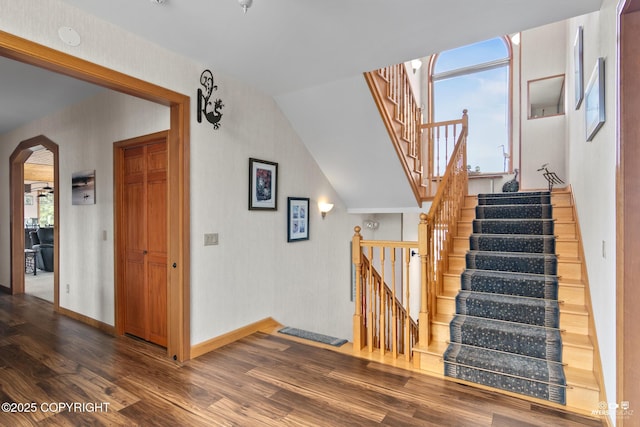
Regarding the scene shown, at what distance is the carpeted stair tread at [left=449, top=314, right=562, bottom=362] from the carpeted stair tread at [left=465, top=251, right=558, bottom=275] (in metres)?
0.71

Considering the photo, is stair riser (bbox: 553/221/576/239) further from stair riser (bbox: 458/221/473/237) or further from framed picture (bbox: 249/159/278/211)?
framed picture (bbox: 249/159/278/211)

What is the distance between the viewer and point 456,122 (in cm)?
466

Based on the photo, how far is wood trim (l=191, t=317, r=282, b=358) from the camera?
10.1 ft

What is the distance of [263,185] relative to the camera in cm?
381

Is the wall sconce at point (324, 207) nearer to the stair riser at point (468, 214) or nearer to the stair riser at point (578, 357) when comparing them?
the stair riser at point (468, 214)

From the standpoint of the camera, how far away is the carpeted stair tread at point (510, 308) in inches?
110

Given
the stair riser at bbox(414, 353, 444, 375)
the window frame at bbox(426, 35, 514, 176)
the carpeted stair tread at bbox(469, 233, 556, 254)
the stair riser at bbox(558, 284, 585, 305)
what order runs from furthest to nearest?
the window frame at bbox(426, 35, 514, 176) → the carpeted stair tread at bbox(469, 233, 556, 254) → the stair riser at bbox(558, 284, 585, 305) → the stair riser at bbox(414, 353, 444, 375)

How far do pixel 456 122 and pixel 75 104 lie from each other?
492cm

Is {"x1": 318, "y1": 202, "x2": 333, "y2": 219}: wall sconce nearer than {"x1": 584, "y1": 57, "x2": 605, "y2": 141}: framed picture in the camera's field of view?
No

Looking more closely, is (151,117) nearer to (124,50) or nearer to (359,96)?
(124,50)

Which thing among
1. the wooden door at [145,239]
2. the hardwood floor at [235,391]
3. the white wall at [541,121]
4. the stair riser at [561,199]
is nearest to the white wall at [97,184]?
the wooden door at [145,239]

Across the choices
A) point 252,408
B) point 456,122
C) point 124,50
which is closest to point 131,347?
point 252,408

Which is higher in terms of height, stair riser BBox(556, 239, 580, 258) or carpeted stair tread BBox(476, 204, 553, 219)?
carpeted stair tread BBox(476, 204, 553, 219)

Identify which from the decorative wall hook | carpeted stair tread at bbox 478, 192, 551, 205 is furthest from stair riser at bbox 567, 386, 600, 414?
the decorative wall hook
